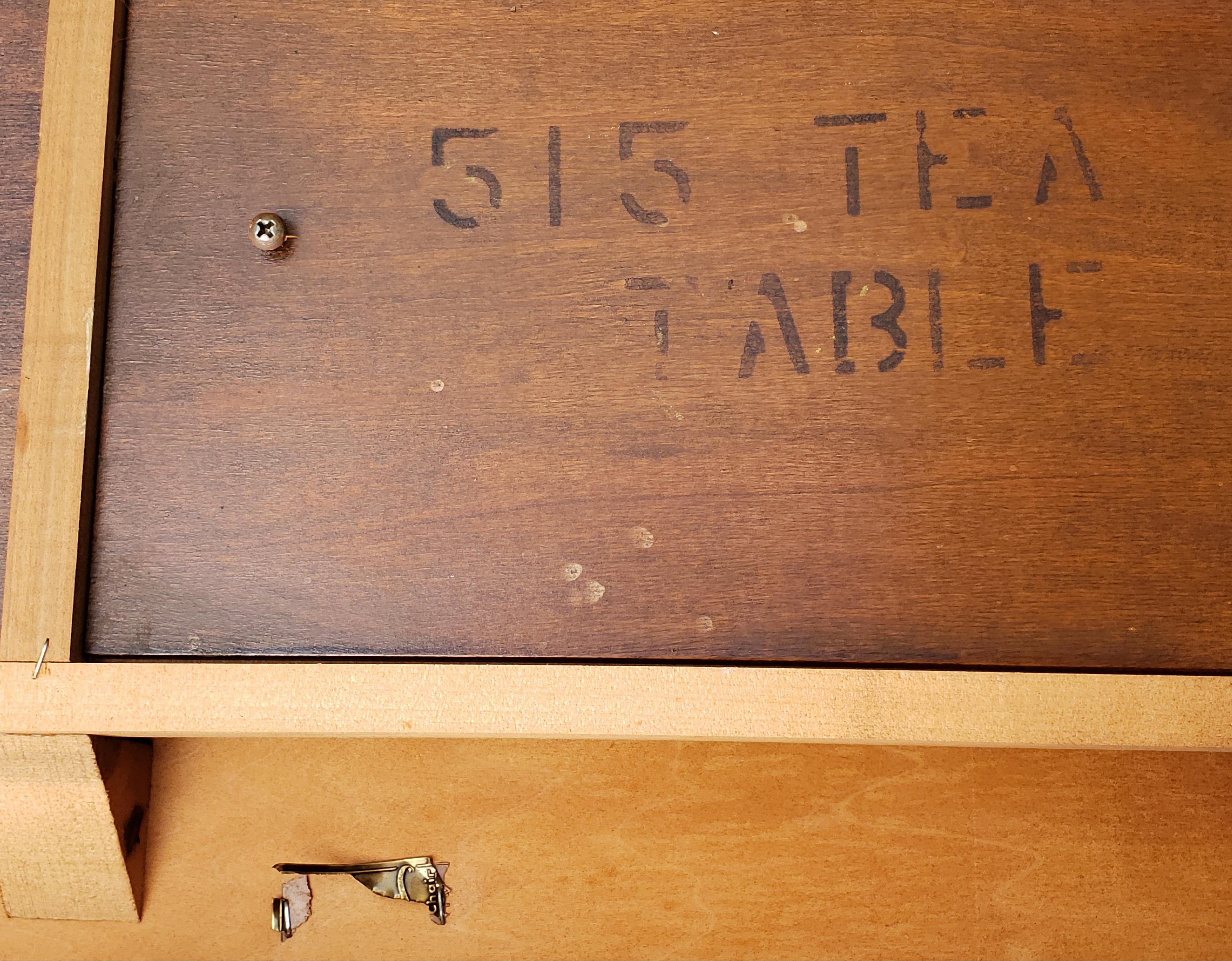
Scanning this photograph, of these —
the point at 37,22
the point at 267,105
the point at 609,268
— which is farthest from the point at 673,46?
the point at 37,22

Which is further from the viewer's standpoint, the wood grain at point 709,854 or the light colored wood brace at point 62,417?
the wood grain at point 709,854

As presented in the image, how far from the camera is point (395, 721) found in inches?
26.1

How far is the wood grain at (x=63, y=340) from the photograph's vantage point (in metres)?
0.67

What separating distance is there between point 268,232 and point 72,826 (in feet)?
1.51

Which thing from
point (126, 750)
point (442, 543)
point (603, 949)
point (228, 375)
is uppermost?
point (228, 375)

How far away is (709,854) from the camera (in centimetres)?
86

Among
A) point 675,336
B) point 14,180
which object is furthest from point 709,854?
point 14,180

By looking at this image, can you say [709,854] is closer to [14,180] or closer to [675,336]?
[675,336]

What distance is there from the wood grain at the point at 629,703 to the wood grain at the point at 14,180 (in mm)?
121

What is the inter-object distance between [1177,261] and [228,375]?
0.65 metres

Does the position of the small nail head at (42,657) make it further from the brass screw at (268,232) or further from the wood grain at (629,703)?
the brass screw at (268,232)

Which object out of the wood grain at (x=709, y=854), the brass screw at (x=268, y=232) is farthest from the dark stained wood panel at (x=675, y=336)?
the wood grain at (x=709, y=854)

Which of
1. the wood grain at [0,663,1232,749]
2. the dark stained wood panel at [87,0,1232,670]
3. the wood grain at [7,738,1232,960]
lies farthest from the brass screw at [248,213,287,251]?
the wood grain at [7,738,1232,960]

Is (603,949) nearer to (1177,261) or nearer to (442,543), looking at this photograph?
(442,543)
